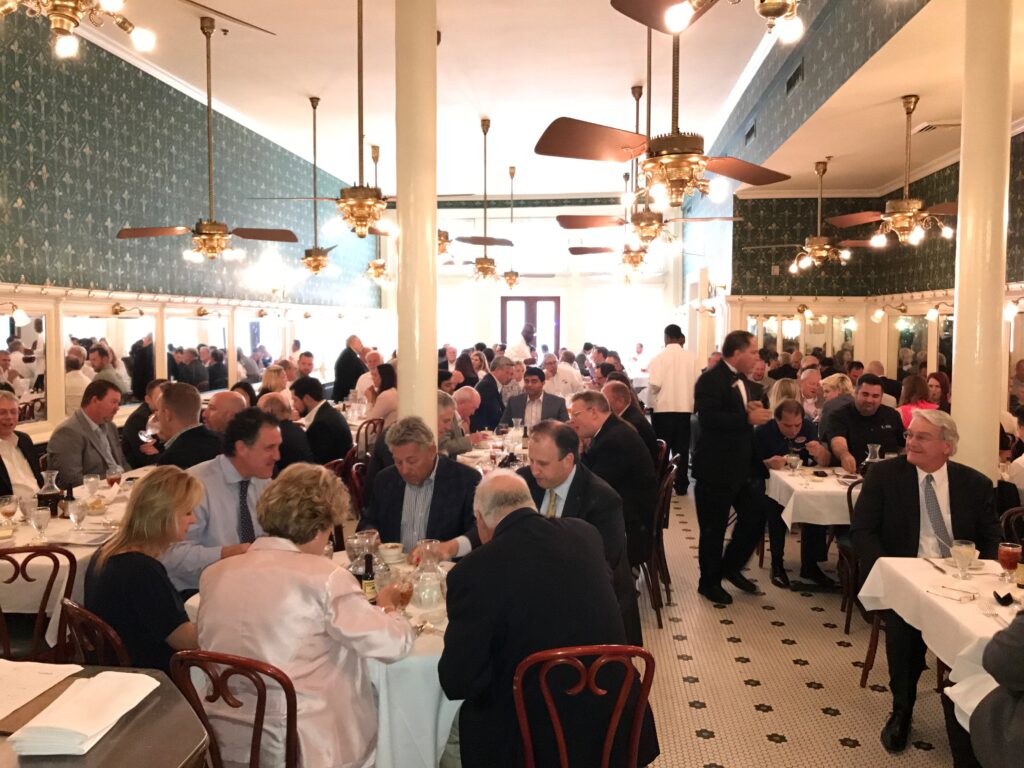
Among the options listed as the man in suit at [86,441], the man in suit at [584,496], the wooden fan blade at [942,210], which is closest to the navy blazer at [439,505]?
the man in suit at [584,496]

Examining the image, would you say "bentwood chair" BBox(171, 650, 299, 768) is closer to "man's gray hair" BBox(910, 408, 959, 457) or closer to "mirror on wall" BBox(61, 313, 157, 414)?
"man's gray hair" BBox(910, 408, 959, 457)

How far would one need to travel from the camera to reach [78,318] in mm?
7617

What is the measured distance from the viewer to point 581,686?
7.53ft

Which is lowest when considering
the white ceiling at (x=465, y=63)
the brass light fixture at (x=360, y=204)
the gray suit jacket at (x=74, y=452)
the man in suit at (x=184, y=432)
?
the gray suit jacket at (x=74, y=452)

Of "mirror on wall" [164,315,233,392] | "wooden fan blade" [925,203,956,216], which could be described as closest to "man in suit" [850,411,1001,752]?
"wooden fan blade" [925,203,956,216]

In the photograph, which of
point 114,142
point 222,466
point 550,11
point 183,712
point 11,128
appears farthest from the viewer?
point 114,142

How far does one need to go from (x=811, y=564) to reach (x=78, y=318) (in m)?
6.95

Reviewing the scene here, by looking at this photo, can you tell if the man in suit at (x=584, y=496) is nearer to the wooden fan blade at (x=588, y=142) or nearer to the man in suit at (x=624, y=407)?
the wooden fan blade at (x=588, y=142)

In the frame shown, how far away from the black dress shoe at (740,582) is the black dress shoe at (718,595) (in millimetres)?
207

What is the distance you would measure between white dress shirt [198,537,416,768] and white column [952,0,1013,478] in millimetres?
3753

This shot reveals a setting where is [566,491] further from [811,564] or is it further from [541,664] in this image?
[811,564]

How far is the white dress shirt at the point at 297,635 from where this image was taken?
2.35m

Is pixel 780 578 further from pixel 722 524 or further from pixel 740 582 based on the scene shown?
pixel 722 524

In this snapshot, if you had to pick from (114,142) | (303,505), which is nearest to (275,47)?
(114,142)
